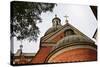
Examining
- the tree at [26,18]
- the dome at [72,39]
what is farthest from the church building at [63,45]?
the tree at [26,18]

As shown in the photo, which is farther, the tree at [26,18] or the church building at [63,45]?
the church building at [63,45]

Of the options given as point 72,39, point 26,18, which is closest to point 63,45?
point 72,39

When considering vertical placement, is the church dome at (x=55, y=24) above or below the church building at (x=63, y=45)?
above

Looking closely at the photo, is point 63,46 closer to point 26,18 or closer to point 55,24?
point 55,24

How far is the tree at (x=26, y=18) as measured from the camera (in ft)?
5.69

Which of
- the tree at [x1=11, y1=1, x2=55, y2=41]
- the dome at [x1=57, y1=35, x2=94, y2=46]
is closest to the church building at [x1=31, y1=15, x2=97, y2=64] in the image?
the dome at [x1=57, y1=35, x2=94, y2=46]

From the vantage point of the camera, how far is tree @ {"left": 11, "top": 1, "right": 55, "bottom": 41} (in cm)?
174

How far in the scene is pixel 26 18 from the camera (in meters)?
1.78

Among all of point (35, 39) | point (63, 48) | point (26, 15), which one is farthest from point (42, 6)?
point (63, 48)

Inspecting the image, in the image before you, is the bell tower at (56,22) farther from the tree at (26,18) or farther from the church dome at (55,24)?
the tree at (26,18)

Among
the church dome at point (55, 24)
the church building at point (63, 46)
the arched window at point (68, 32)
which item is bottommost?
the church building at point (63, 46)

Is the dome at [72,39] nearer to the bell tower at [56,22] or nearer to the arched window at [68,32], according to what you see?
the arched window at [68,32]
